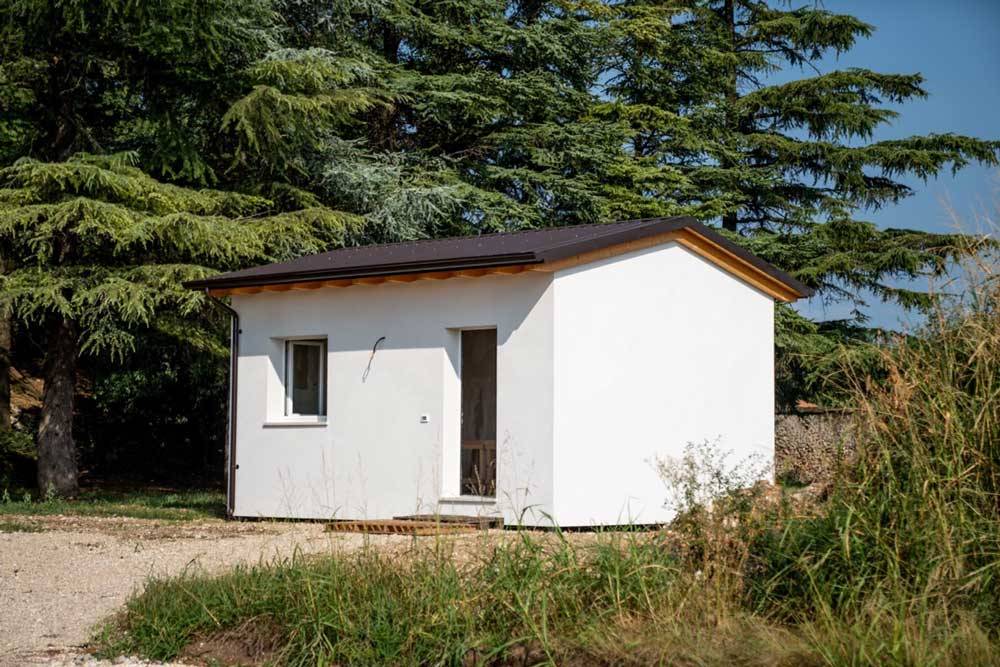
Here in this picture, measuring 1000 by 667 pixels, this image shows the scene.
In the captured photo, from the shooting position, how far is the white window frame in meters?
15.4

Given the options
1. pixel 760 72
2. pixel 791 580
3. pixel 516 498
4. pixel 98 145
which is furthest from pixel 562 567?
pixel 760 72

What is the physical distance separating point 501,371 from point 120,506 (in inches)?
293

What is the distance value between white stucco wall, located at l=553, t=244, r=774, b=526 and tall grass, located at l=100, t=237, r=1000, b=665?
18.5 ft

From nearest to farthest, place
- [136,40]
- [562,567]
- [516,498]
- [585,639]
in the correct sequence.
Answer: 1. [585,639]
2. [562,567]
3. [516,498]
4. [136,40]

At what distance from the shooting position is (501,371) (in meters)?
13.3

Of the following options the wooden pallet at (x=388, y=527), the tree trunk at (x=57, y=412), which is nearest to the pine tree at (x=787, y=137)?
the tree trunk at (x=57, y=412)

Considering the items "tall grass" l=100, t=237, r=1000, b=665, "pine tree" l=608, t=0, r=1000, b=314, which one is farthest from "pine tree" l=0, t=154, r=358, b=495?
"tall grass" l=100, t=237, r=1000, b=665

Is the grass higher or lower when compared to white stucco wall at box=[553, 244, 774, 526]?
lower

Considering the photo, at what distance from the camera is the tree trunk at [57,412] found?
19312 mm

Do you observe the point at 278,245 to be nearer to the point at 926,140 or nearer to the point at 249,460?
the point at 249,460

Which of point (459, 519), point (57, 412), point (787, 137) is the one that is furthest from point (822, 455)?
point (787, 137)

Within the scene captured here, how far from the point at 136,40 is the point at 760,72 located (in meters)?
16.4

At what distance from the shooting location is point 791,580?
6.19m

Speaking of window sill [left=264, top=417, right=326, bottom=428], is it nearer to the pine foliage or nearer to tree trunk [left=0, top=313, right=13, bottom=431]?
the pine foliage
